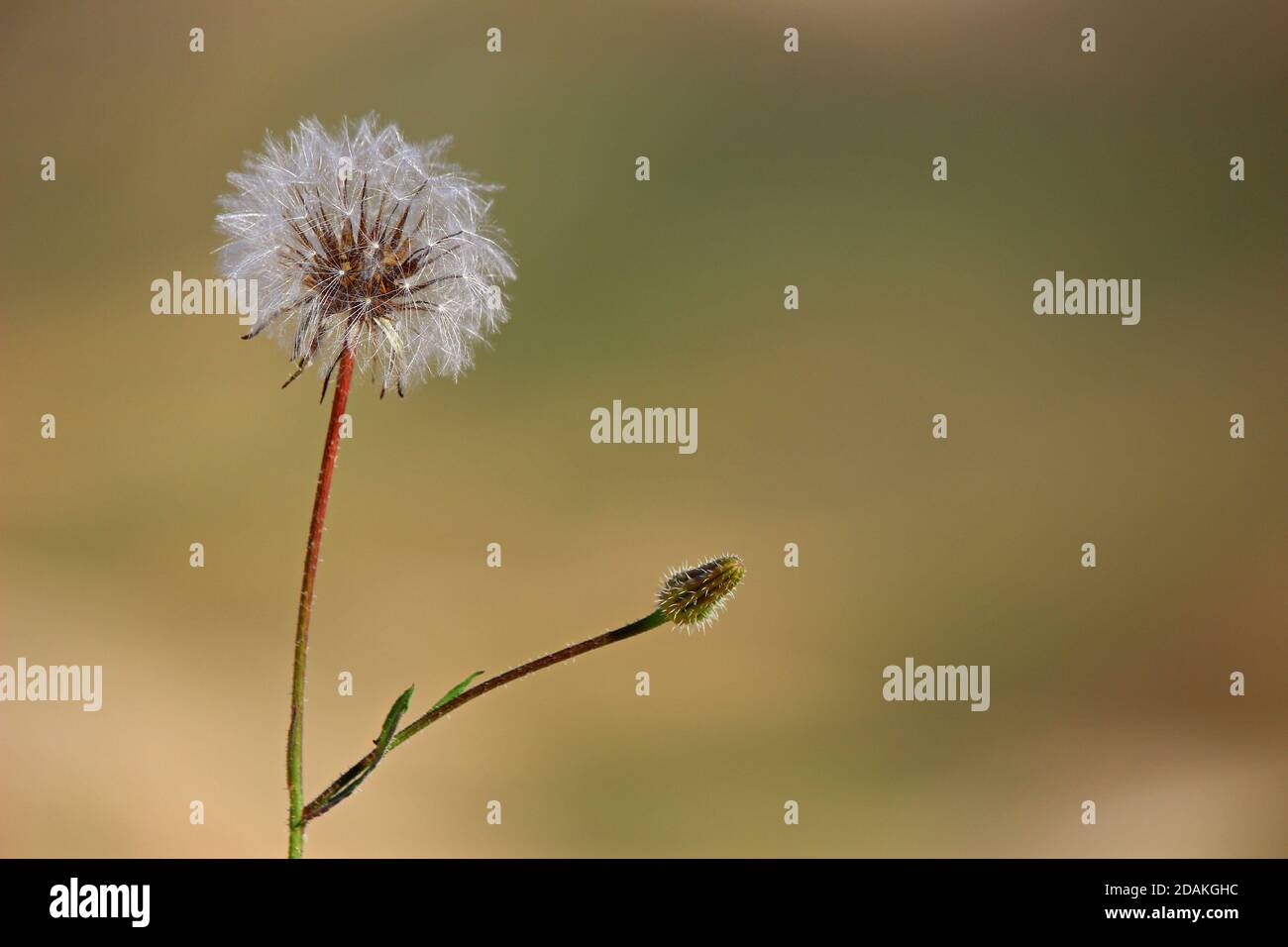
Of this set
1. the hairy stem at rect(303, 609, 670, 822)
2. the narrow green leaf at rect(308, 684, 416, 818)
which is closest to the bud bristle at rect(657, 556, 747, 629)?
the hairy stem at rect(303, 609, 670, 822)

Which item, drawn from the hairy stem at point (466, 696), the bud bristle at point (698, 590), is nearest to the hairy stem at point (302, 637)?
the hairy stem at point (466, 696)

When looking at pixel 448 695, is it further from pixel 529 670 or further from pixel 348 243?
pixel 348 243

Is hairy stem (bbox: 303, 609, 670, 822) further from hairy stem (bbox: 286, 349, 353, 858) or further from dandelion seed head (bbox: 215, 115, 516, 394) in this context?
dandelion seed head (bbox: 215, 115, 516, 394)

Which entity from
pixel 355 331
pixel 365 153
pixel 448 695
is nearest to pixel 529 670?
pixel 448 695

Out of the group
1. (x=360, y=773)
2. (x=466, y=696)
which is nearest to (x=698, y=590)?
(x=466, y=696)

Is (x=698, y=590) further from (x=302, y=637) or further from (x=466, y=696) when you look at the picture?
(x=302, y=637)

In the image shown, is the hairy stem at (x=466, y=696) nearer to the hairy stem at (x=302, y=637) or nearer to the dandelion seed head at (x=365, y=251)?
the hairy stem at (x=302, y=637)

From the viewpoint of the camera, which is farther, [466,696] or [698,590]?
[698,590]
